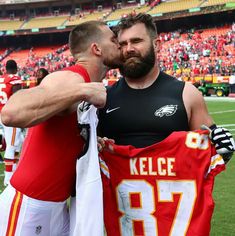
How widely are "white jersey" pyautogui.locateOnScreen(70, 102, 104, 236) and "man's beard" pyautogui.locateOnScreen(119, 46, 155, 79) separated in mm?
431

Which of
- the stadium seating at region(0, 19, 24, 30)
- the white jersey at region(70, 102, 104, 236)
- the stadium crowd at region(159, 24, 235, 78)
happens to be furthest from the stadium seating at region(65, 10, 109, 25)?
the white jersey at region(70, 102, 104, 236)

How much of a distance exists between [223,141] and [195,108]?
0.32 metres

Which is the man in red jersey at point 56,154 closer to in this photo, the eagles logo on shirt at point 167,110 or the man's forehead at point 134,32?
the man's forehead at point 134,32

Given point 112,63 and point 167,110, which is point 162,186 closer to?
point 167,110

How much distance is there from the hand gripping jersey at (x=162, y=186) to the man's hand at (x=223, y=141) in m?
0.06

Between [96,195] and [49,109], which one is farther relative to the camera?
[96,195]

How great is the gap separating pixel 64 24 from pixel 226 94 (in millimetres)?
30868

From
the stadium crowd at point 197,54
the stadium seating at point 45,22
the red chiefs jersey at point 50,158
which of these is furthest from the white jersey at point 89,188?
the stadium seating at point 45,22

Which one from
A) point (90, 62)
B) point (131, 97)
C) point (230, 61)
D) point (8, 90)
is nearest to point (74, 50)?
point (90, 62)

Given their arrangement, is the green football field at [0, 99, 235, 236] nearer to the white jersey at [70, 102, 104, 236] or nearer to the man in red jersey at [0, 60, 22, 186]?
the man in red jersey at [0, 60, 22, 186]

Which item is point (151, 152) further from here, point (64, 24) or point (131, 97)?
point (64, 24)

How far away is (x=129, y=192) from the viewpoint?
306 cm

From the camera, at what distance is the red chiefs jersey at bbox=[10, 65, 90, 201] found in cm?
270

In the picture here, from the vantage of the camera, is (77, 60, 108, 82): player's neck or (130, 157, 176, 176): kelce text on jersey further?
(130, 157, 176, 176): kelce text on jersey
